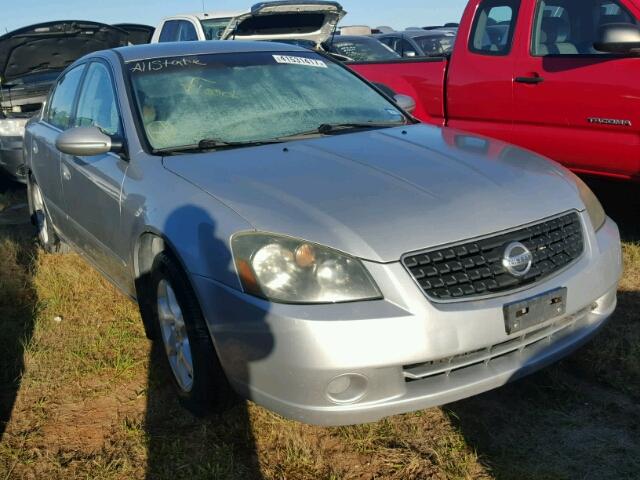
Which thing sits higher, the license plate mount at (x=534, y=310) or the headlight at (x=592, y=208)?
the headlight at (x=592, y=208)

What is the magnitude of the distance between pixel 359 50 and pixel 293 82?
6.45m

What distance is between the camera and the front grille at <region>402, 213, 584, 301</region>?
239 centimetres

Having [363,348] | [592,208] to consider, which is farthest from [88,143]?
[592,208]

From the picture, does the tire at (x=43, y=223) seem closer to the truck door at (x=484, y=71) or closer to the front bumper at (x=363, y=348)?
the front bumper at (x=363, y=348)

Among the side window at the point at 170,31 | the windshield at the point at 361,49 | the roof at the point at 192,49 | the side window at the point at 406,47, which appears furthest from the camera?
the side window at the point at 406,47

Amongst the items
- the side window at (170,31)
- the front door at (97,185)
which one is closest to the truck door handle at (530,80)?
the front door at (97,185)

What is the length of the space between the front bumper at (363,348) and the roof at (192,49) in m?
1.84

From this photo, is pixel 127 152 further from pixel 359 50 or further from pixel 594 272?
pixel 359 50

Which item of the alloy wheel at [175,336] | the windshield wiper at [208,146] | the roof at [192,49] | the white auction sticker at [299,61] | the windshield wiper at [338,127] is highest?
the roof at [192,49]

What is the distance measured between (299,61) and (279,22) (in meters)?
4.96

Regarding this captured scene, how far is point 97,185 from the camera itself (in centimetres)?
360

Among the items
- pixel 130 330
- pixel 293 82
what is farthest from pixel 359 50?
pixel 130 330

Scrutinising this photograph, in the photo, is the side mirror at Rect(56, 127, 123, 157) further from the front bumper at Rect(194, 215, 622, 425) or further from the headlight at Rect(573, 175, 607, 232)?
the headlight at Rect(573, 175, 607, 232)

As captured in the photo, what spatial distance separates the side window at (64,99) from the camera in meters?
4.49
